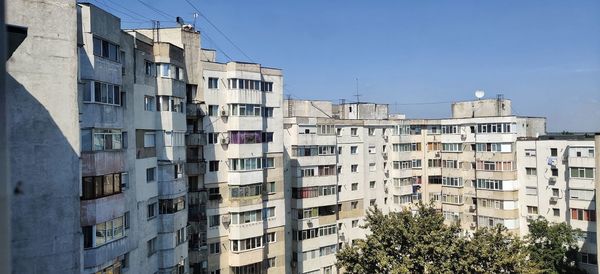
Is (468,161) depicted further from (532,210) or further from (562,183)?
(562,183)

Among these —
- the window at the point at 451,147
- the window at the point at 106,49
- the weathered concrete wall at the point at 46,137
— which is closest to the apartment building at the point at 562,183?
the window at the point at 451,147

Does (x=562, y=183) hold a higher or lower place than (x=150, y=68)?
lower

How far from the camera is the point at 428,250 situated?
65.3 ft

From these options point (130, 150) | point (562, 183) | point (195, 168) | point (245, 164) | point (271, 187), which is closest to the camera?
point (130, 150)

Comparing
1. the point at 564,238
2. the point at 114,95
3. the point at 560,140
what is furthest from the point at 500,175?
the point at 114,95

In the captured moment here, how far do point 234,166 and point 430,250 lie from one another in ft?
36.2

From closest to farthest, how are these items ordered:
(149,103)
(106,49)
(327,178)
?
(106,49) < (149,103) < (327,178)

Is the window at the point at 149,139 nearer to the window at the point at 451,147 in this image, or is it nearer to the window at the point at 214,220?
the window at the point at 214,220

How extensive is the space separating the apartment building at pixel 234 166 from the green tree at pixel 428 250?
18.8ft

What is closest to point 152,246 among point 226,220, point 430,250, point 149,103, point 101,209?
point 101,209

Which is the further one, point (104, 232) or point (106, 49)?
point (106, 49)

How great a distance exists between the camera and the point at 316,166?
3148 cm

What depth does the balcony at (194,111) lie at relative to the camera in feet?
77.7

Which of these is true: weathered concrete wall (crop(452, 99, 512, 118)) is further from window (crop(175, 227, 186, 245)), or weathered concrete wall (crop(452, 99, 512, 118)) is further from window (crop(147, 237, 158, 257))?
window (crop(147, 237, 158, 257))
